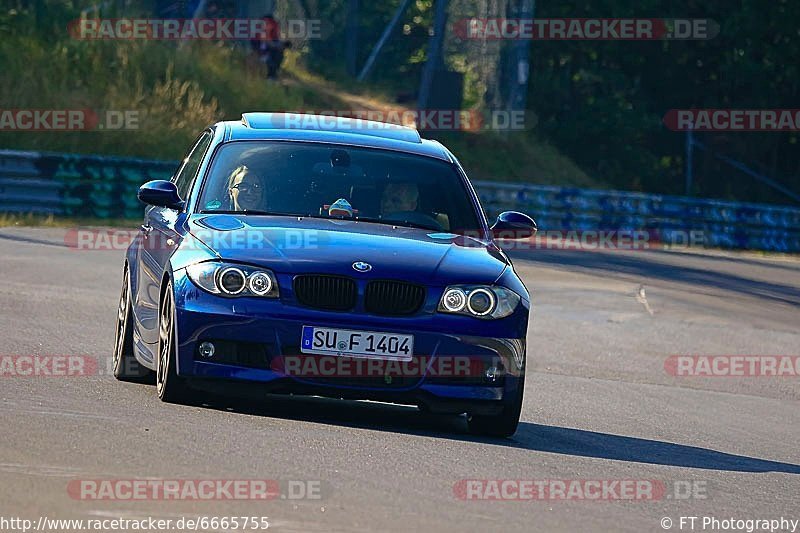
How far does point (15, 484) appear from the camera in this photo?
248 inches

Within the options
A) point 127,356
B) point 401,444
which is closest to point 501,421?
point 401,444

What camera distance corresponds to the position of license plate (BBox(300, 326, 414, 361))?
27.1 ft

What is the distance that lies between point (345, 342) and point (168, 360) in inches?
36.8

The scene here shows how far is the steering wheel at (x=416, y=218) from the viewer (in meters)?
9.42

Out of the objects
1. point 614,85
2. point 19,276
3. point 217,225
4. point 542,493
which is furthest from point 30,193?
point 614,85

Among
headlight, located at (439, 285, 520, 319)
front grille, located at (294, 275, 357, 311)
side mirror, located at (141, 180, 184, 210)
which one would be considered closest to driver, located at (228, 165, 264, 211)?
side mirror, located at (141, 180, 184, 210)

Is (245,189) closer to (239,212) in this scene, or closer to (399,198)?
(239,212)

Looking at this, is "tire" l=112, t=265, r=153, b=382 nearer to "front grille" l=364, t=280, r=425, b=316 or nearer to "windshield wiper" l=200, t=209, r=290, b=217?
"windshield wiper" l=200, t=209, r=290, b=217

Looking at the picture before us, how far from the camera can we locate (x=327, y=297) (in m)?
8.38

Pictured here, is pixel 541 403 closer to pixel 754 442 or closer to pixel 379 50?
pixel 754 442

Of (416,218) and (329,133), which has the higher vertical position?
(329,133)

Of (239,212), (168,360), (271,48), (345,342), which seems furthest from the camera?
(271,48)

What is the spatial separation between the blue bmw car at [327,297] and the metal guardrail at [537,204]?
1672cm

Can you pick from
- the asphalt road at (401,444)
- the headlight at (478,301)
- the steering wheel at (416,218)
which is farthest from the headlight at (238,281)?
the steering wheel at (416,218)
